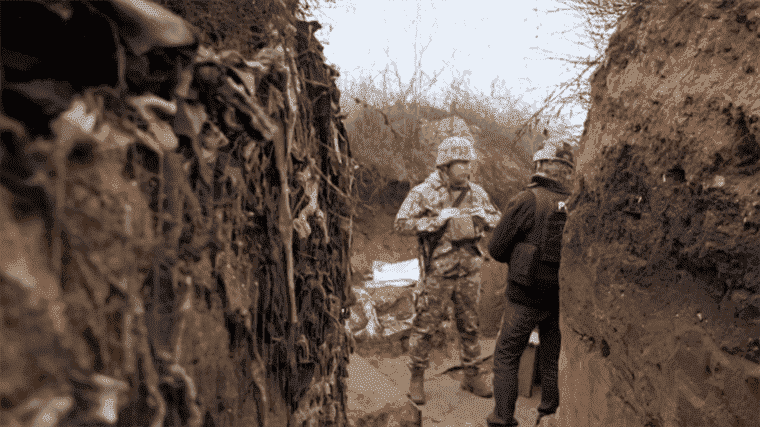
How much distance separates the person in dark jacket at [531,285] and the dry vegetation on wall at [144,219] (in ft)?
6.29

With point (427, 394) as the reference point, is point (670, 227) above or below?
above

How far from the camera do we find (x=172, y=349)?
0.86m

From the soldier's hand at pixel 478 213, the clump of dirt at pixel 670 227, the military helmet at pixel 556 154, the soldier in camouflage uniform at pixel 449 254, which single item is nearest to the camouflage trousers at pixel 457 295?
the soldier in camouflage uniform at pixel 449 254

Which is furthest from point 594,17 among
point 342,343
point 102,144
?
point 102,144

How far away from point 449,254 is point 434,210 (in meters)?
0.48

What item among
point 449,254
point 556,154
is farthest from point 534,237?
point 449,254

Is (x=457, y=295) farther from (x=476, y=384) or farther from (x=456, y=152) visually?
(x=456, y=152)

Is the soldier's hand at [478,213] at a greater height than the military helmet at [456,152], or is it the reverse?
the military helmet at [456,152]

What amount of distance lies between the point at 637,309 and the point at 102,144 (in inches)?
72.8

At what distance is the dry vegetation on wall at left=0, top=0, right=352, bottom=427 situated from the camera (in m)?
0.62

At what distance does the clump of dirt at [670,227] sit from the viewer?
1.38 meters

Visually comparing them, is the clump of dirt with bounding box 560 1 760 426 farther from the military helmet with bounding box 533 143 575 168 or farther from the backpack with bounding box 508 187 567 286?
the military helmet with bounding box 533 143 575 168

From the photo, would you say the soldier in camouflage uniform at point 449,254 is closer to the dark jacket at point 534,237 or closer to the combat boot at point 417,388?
the combat boot at point 417,388

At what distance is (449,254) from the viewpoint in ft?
→ 13.9
